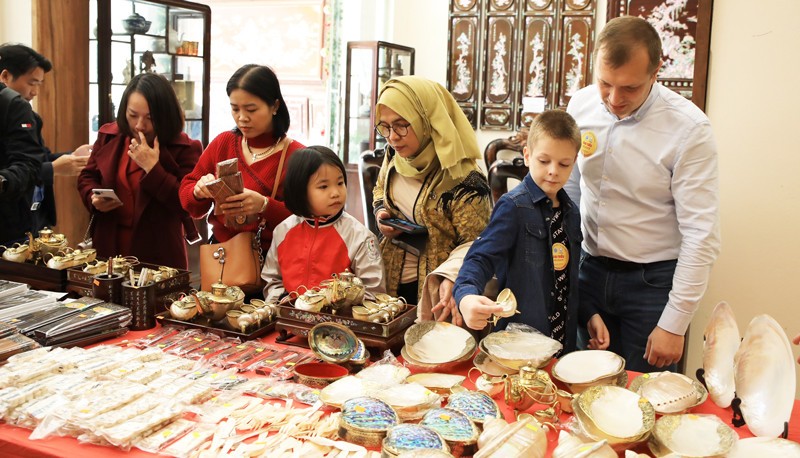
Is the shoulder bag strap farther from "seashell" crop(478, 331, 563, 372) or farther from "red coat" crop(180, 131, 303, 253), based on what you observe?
"seashell" crop(478, 331, 563, 372)

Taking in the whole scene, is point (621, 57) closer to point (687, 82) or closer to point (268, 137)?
point (268, 137)

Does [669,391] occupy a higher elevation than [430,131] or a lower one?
lower

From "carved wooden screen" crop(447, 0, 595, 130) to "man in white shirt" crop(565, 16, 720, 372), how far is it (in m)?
3.28

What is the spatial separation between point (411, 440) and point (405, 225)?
43.9 inches

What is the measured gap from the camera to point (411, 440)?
1.45 meters

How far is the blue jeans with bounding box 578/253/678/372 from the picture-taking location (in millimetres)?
2332

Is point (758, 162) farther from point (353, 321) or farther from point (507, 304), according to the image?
point (353, 321)

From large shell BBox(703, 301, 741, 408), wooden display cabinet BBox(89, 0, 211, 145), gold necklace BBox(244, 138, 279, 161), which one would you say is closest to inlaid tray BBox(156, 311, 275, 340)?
gold necklace BBox(244, 138, 279, 161)

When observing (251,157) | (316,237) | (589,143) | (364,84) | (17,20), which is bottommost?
(316,237)

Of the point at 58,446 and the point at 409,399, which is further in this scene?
the point at 409,399

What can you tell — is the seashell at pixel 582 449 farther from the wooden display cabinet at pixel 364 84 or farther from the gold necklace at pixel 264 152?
the wooden display cabinet at pixel 364 84

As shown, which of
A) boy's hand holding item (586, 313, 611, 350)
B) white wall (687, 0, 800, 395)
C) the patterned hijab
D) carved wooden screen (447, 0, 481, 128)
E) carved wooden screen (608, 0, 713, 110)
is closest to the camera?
boy's hand holding item (586, 313, 611, 350)

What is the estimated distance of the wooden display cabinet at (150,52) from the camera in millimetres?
4223

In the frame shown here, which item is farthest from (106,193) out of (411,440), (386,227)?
(411,440)
